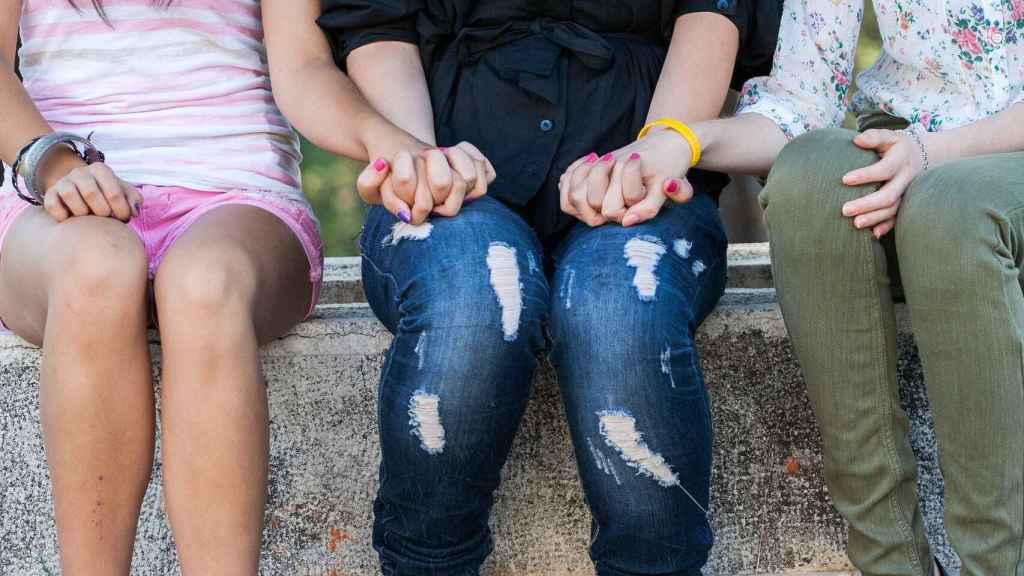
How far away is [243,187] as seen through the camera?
226cm

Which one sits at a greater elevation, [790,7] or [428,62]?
[790,7]

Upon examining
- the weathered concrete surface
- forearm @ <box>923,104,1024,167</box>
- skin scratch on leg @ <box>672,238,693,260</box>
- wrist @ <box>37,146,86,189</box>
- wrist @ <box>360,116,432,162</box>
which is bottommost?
the weathered concrete surface

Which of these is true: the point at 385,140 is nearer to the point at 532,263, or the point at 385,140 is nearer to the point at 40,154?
the point at 532,263

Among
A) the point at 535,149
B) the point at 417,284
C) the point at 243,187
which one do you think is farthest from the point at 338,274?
the point at 417,284

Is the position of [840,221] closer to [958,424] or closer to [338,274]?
[958,424]

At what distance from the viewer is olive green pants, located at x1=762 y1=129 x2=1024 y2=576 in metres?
1.75

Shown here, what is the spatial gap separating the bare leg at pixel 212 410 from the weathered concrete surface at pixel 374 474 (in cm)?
39

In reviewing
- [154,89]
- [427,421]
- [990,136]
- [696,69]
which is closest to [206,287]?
[427,421]

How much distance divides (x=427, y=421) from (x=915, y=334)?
0.78m

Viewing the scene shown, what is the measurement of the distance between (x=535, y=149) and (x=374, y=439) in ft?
2.07

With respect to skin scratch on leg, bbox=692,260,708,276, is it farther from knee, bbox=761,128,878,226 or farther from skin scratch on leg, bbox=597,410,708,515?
skin scratch on leg, bbox=597,410,708,515

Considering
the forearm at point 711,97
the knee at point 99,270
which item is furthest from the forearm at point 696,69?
the knee at point 99,270

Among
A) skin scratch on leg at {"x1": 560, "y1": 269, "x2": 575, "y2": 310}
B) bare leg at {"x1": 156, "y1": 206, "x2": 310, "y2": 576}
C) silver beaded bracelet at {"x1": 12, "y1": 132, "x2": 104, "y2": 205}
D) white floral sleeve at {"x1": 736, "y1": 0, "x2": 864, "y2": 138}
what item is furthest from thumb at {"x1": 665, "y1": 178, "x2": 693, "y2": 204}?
silver beaded bracelet at {"x1": 12, "y1": 132, "x2": 104, "y2": 205}

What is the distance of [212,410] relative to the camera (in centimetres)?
180
